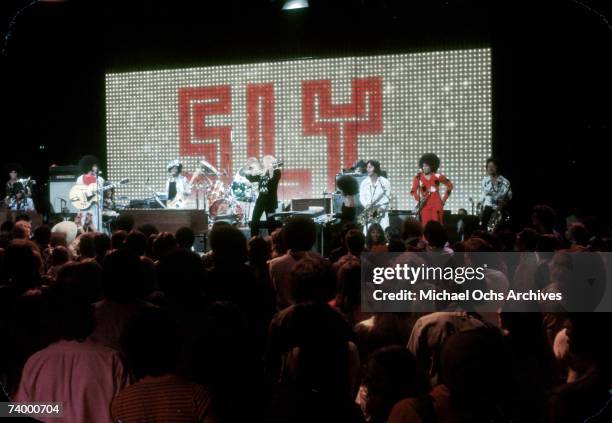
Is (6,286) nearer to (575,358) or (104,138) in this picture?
(575,358)

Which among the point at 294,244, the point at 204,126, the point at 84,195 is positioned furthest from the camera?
the point at 204,126

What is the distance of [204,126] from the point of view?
1389 centimetres

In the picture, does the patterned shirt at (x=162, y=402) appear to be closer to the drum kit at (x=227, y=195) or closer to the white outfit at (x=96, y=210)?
the drum kit at (x=227, y=195)

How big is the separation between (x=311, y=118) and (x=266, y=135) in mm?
1053

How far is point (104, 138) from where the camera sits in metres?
14.7

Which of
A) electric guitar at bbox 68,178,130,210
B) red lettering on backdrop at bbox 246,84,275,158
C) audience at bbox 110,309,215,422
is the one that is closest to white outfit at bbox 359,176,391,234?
red lettering on backdrop at bbox 246,84,275,158

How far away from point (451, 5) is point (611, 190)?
448 cm

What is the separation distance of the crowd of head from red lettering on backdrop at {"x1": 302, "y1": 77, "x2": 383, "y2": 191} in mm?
9309

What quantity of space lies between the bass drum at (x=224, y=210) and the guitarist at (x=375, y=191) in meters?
3.12

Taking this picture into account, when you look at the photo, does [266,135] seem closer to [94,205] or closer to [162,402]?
[94,205]

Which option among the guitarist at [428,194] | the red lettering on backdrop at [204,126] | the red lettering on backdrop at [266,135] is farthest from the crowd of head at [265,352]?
the red lettering on backdrop at [204,126]

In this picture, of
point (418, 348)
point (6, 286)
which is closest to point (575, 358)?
point (418, 348)

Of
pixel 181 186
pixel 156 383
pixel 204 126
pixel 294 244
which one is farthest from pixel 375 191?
pixel 156 383

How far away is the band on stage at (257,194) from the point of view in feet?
32.6
